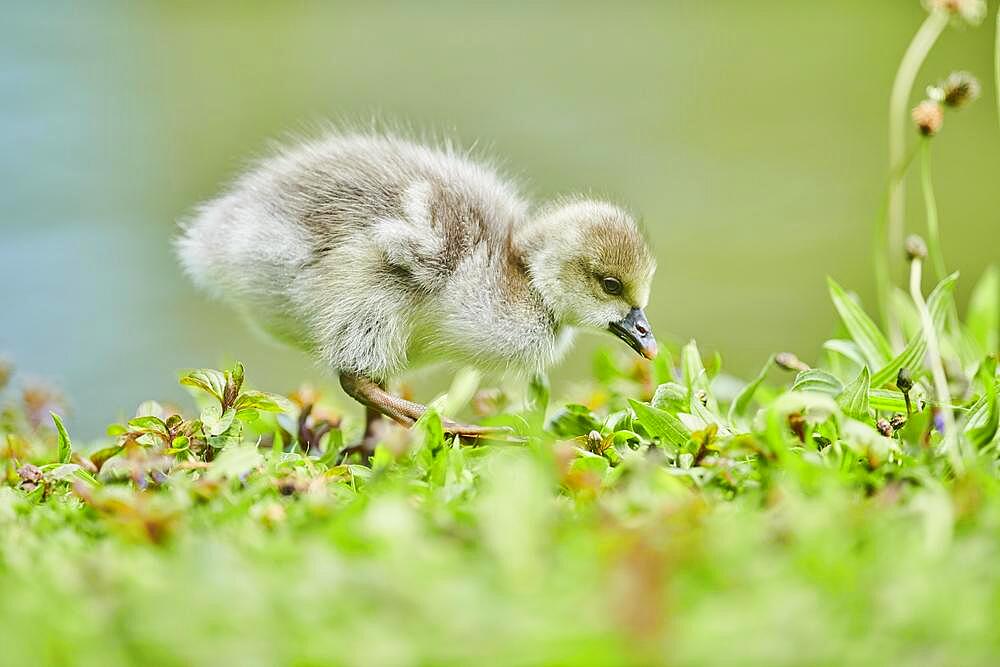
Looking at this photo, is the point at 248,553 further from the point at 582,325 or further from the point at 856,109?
the point at 856,109

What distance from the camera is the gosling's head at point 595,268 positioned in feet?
5.76

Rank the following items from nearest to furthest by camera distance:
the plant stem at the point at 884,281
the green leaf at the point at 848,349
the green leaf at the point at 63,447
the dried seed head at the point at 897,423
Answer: the dried seed head at the point at 897,423 < the green leaf at the point at 63,447 < the green leaf at the point at 848,349 < the plant stem at the point at 884,281

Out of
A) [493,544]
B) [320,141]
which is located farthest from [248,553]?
[320,141]

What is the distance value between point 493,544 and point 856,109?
18.0 feet

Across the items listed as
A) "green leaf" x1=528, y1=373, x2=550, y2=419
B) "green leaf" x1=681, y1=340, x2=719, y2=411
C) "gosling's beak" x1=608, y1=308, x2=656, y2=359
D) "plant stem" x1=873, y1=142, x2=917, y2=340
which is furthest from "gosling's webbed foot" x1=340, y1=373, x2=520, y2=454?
"plant stem" x1=873, y1=142, x2=917, y2=340

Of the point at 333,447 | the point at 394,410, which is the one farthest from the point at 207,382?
the point at 394,410

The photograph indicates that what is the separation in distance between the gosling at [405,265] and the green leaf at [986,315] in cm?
54

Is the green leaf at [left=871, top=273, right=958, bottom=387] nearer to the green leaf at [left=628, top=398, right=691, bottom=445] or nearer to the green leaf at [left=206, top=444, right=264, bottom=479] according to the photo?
the green leaf at [left=628, top=398, right=691, bottom=445]

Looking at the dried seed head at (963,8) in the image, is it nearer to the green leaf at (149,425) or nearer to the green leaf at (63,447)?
the green leaf at (149,425)

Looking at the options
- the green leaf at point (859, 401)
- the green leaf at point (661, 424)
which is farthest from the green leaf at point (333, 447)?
the green leaf at point (859, 401)

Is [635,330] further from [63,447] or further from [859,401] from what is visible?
[63,447]

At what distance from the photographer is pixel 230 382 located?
1.36 m

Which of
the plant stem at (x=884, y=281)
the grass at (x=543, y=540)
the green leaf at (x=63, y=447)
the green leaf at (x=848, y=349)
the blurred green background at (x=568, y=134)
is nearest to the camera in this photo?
the grass at (x=543, y=540)

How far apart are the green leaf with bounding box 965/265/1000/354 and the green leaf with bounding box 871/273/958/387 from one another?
299 mm
